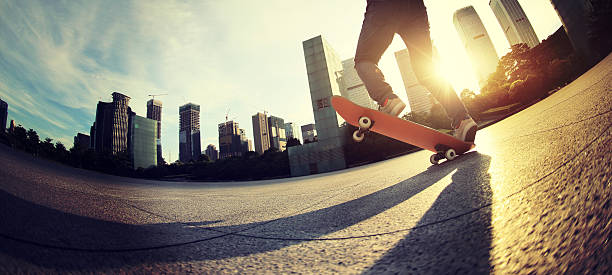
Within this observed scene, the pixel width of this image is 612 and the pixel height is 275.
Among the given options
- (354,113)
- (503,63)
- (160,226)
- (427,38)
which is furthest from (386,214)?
(503,63)

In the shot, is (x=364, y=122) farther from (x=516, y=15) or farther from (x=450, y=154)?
(x=516, y=15)

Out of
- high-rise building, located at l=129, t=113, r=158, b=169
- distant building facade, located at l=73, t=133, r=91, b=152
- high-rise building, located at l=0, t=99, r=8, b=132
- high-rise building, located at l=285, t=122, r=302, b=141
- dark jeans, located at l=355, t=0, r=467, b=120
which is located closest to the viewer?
high-rise building, located at l=0, t=99, r=8, b=132

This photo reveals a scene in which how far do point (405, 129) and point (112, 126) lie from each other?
3.08 metres

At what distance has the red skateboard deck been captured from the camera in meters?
2.15

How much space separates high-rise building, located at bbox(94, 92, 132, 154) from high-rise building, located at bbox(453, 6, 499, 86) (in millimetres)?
39431

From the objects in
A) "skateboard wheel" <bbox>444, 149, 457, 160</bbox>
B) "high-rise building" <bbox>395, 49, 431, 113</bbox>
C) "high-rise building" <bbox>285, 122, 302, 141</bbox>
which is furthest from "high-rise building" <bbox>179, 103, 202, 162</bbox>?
"skateboard wheel" <bbox>444, 149, 457, 160</bbox>

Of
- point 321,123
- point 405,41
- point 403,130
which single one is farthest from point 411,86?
point 403,130

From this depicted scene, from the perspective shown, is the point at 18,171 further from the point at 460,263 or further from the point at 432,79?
the point at 432,79

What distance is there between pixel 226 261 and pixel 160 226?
1.69 feet

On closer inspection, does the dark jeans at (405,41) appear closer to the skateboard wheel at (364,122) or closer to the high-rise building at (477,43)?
the skateboard wheel at (364,122)

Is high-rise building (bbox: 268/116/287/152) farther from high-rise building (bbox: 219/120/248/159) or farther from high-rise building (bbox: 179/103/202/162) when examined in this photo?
high-rise building (bbox: 179/103/202/162)

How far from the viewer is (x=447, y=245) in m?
0.41

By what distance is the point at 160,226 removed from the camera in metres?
0.87

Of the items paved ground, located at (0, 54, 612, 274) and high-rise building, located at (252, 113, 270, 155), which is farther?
high-rise building, located at (252, 113, 270, 155)
